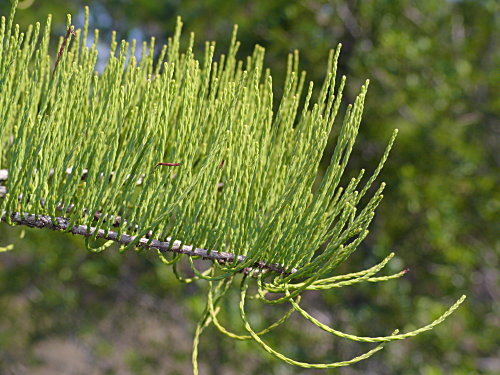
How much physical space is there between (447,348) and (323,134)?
1.89m

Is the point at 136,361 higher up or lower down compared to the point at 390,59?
lower down

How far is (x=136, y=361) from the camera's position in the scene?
8.31ft

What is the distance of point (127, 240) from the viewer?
0.46 metres

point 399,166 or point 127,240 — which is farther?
point 399,166

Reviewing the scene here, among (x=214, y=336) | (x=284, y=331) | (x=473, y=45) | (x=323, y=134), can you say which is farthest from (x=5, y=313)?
(x=323, y=134)

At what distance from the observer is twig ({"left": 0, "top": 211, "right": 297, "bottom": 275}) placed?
462 mm

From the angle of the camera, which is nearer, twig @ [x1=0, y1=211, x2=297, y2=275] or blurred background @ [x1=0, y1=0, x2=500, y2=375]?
twig @ [x1=0, y1=211, x2=297, y2=275]

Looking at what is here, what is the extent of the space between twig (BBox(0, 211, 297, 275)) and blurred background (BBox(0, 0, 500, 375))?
5.12ft

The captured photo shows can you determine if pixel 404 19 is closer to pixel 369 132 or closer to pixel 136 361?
pixel 369 132

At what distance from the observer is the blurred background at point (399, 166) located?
2104mm

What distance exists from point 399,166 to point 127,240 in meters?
1.78

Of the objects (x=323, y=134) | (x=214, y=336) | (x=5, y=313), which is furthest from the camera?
(x=5, y=313)

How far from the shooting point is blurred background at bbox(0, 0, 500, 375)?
2104 mm

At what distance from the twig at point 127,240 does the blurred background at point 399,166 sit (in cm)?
156
